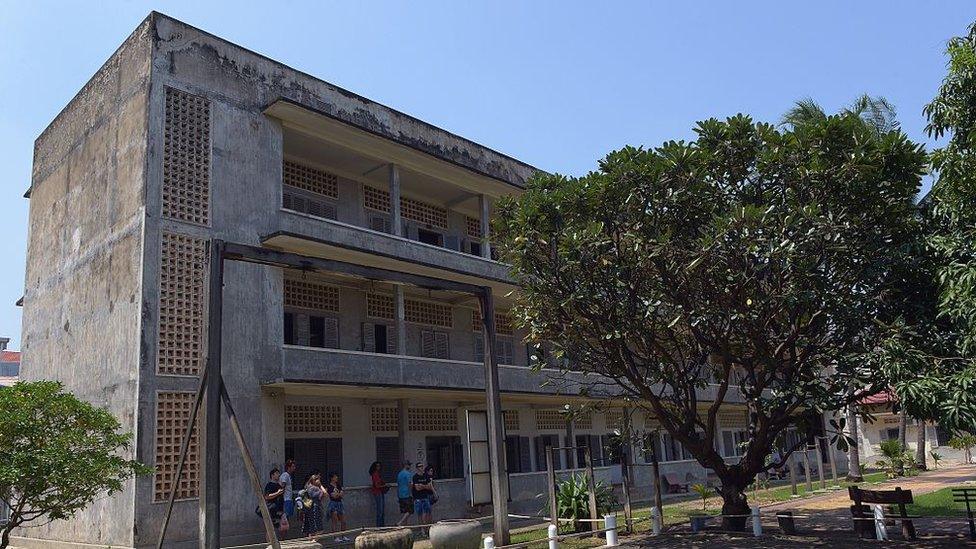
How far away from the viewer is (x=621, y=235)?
13578 millimetres

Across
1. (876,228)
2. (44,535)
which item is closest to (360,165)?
(44,535)

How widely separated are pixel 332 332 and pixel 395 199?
3.88 meters

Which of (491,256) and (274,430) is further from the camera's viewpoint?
(491,256)

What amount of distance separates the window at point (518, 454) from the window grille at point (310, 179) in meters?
9.49

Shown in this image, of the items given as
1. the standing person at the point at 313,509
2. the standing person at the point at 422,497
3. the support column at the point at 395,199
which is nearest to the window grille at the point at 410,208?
the support column at the point at 395,199

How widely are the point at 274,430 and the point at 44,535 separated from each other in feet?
19.5

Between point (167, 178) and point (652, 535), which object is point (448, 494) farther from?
point (167, 178)

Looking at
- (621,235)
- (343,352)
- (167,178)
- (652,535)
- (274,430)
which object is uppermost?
(167,178)

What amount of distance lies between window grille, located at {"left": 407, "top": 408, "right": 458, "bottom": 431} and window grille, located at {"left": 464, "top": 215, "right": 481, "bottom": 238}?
20.7 feet

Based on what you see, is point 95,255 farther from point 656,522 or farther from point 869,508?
point 869,508

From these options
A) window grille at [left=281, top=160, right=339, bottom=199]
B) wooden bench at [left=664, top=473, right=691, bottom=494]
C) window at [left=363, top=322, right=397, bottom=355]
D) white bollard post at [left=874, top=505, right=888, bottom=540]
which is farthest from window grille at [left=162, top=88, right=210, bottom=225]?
wooden bench at [left=664, top=473, right=691, bottom=494]

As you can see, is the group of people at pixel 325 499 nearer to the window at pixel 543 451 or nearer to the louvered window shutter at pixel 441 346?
the louvered window shutter at pixel 441 346

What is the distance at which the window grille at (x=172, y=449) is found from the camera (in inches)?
595

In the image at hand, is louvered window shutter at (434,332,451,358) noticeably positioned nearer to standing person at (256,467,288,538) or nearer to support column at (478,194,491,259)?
support column at (478,194,491,259)
